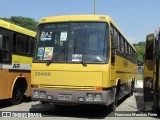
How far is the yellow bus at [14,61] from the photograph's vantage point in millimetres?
12945

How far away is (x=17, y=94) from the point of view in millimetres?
14586

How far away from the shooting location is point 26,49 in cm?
1511

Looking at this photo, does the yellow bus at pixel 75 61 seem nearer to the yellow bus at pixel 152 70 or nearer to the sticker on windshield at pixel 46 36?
the sticker on windshield at pixel 46 36

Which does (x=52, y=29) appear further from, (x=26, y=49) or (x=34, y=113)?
(x=26, y=49)

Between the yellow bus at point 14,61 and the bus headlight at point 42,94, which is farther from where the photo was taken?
the yellow bus at point 14,61

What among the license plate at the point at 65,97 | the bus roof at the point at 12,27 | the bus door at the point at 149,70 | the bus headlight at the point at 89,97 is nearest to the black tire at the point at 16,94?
the bus roof at the point at 12,27

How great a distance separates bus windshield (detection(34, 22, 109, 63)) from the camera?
1112cm

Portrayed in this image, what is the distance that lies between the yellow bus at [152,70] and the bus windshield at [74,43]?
1801 millimetres

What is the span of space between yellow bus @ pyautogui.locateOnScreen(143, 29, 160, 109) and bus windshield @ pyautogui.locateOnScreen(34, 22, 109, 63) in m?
1.80

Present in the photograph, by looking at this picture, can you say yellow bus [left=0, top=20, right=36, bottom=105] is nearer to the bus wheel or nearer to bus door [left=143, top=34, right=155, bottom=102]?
the bus wheel

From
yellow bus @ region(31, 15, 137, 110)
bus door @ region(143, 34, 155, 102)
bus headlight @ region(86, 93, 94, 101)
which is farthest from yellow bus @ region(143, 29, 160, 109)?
bus headlight @ region(86, 93, 94, 101)

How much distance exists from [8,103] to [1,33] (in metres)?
3.40

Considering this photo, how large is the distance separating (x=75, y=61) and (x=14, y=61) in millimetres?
3545

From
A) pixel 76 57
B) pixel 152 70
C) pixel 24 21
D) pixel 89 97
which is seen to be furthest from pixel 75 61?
pixel 24 21
